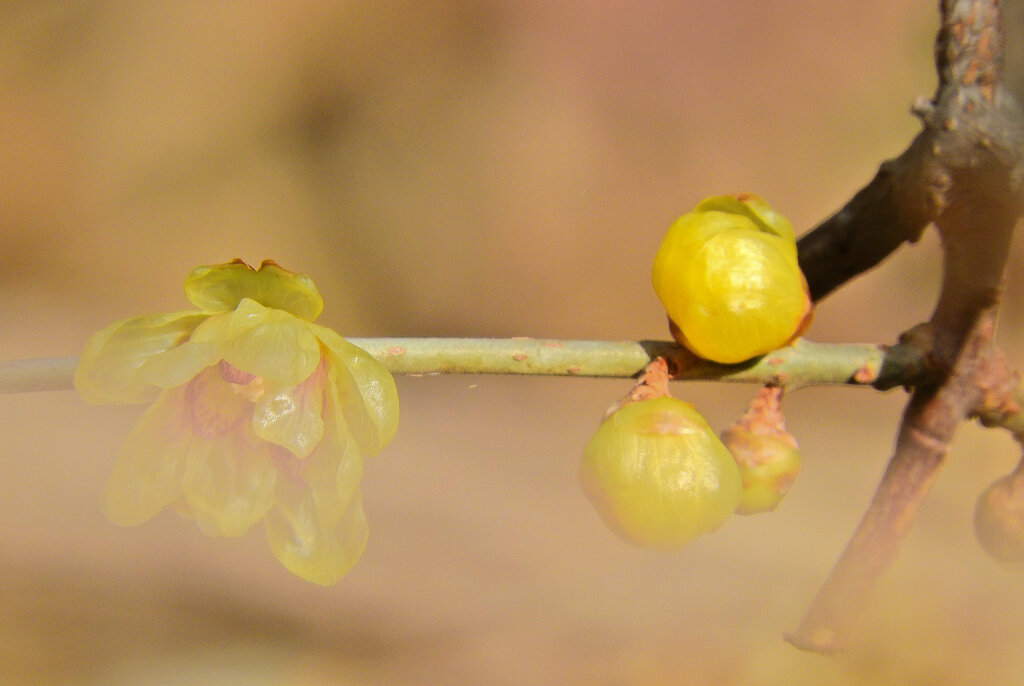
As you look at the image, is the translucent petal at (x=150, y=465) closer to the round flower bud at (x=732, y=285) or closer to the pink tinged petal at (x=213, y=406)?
the pink tinged petal at (x=213, y=406)

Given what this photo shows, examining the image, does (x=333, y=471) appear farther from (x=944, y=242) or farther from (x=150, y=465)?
(x=944, y=242)

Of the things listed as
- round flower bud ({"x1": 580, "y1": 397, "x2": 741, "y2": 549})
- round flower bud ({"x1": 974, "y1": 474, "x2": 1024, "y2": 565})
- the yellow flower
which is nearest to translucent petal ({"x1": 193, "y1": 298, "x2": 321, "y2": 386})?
the yellow flower

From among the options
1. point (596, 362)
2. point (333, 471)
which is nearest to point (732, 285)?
point (596, 362)

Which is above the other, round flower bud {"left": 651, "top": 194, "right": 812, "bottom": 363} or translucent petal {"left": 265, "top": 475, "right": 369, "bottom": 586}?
round flower bud {"left": 651, "top": 194, "right": 812, "bottom": 363}

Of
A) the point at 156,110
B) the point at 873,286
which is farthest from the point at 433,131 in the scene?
the point at 873,286

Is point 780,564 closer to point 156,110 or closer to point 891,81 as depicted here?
point 891,81

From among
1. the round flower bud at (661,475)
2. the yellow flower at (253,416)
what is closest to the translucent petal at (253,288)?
the yellow flower at (253,416)

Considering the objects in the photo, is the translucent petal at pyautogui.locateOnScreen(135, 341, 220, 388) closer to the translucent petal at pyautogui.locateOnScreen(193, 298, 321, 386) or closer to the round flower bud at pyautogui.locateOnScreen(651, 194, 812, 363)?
the translucent petal at pyautogui.locateOnScreen(193, 298, 321, 386)
